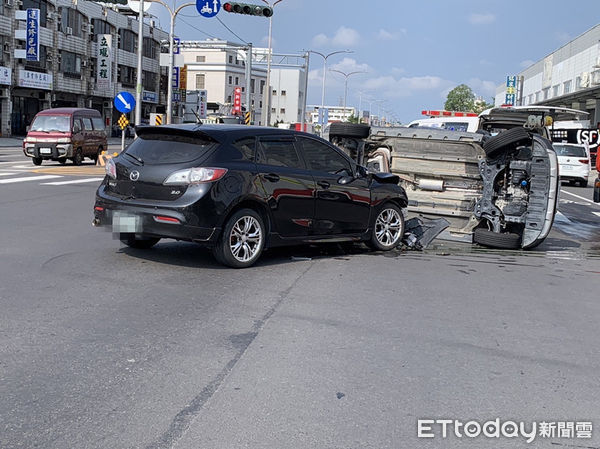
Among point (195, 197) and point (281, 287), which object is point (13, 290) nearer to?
point (195, 197)

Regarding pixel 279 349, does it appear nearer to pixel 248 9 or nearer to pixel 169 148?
pixel 169 148

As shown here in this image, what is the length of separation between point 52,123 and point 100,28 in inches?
1527


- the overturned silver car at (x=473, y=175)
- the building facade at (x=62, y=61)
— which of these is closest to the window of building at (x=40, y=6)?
the building facade at (x=62, y=61)

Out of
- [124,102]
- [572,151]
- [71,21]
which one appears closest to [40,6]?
[71,21]

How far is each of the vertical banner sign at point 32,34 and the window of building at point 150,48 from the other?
2261 centimetres

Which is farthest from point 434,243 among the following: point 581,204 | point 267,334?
point 581,204

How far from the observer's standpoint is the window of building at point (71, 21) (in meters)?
54.9

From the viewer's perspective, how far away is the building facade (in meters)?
48.2

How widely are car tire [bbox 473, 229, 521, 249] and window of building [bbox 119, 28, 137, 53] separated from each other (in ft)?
197

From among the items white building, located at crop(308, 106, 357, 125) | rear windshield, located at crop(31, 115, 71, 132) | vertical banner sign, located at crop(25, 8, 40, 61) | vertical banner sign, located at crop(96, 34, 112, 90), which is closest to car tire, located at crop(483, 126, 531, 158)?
rear windshield, located at crop(31, 115, 71, 132)

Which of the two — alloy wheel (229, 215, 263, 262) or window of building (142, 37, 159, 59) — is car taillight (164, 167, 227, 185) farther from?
window of building (142, 37, 159, 59)

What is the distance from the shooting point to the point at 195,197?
766 cm

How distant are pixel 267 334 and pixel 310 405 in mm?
1454

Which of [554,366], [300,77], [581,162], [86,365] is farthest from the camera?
[300,77]
